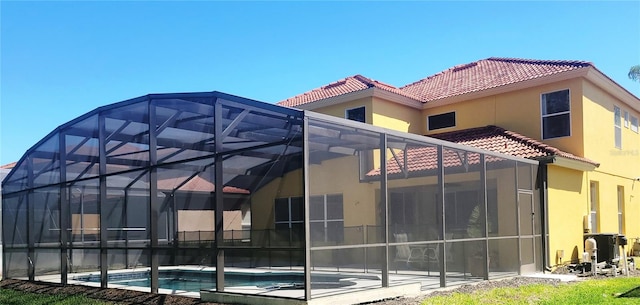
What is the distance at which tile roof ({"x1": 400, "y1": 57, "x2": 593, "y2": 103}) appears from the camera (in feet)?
54.7

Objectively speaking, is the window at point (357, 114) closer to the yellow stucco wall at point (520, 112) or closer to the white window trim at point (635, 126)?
the yellow stucco wall at point (520, 112)

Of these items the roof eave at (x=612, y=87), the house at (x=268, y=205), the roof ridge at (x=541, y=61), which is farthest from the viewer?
the roof ridge at (x=541, y=61)

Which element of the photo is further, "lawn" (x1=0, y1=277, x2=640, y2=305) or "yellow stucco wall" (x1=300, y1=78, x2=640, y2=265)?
"yellow stucco wall" (x1=300, y1=78, x2=640, y2=265)

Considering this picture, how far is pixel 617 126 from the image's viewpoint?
1838 cm

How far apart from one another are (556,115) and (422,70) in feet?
27.9

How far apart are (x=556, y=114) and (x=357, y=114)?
19.6ft

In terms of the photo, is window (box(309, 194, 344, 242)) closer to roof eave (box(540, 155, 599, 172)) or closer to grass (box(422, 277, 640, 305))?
Answer: grass (box(422, 277, 640, 305))

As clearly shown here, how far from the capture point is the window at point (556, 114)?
1589cm

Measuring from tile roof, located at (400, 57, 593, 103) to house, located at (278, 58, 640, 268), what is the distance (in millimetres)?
51

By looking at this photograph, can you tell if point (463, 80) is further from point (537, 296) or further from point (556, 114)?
point (537, 296)

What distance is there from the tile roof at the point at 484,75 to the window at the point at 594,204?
3678 mm

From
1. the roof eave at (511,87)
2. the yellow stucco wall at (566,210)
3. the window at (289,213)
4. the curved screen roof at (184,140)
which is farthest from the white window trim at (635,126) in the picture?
the curved screen roof at (184,140)

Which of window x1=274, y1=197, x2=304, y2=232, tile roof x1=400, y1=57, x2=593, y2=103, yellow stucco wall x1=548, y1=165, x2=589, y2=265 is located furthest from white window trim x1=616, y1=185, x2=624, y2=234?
window x1=274, y1=197, x2=304, y2=232

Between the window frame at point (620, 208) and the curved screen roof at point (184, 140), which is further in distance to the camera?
the window frame at point (620, 208)
